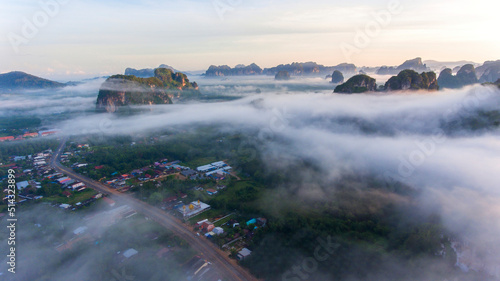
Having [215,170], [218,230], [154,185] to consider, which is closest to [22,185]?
[154,185]

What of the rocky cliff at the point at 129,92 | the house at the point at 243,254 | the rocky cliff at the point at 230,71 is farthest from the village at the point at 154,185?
the rocky cliff at the point at 230,71

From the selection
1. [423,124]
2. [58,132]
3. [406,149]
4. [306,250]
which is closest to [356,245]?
[306,250]

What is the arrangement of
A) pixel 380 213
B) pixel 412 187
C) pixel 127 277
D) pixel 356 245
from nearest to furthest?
1. pixel 127 277
2. pixel 356 245
3. pixel 380 213
4. pixel 412 187

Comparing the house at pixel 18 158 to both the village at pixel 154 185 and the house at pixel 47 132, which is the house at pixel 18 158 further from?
the house at pixel 47 132

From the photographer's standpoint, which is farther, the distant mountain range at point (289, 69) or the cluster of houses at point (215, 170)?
the distant mountain range at point (289, 69)

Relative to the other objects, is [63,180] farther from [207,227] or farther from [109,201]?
[207,227]

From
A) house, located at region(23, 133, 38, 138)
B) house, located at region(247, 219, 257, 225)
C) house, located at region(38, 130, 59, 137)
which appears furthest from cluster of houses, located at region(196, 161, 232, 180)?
house, located at region(23, 133, 38, 138)

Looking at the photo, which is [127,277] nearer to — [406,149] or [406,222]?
[406,222]
